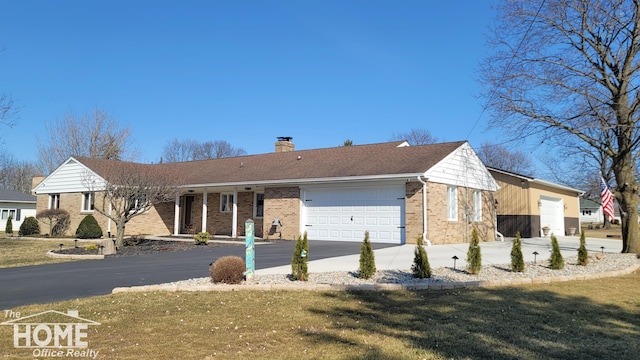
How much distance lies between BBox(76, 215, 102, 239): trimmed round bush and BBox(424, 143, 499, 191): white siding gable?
671 inches

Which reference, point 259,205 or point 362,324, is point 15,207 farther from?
point 362,324

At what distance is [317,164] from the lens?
2177 cm

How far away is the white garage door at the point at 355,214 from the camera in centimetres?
1775

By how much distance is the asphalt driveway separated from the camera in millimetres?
8117

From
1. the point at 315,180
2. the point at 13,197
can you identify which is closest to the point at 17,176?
the point at 13,197

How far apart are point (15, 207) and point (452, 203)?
3809cm

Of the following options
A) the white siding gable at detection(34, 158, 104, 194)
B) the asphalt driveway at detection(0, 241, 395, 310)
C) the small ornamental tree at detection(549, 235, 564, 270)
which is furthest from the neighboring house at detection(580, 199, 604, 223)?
the white siding gable at detection(34, 158, 104, 194)

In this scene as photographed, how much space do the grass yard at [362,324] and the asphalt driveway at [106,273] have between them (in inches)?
44.9

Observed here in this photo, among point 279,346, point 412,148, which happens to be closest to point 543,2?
point 412,148

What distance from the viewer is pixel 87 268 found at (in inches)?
454

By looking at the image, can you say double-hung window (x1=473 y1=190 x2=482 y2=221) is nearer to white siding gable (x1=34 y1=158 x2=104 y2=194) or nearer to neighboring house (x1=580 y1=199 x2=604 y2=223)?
white siding gable (x1=34 y1=158 x2=104 y2=194)

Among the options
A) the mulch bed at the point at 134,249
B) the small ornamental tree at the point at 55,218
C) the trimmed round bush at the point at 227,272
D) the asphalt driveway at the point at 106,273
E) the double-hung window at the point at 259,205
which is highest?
the double-hung window at the point at 259,205

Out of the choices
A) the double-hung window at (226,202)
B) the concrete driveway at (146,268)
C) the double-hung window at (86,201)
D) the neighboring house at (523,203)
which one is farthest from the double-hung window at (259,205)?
the neighboring house at (523,203)

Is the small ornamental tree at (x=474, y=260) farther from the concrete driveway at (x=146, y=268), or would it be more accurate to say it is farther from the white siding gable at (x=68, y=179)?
the white siding gable at (x=68, y=179)
